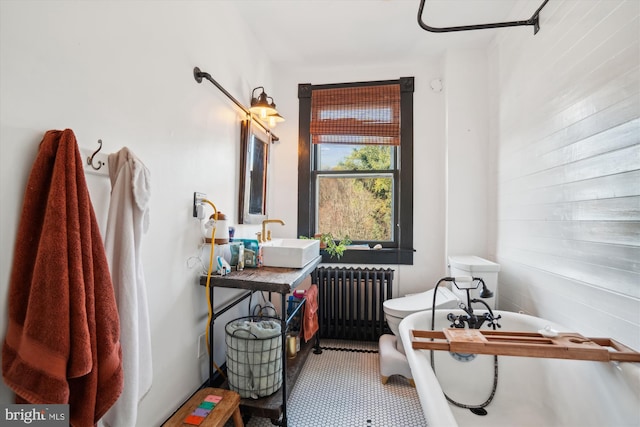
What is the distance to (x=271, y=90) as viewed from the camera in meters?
2.88

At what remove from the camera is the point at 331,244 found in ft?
8.81

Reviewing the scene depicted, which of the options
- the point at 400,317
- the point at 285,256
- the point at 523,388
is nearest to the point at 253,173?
the point at 285,256

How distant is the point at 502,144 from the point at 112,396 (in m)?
2.74

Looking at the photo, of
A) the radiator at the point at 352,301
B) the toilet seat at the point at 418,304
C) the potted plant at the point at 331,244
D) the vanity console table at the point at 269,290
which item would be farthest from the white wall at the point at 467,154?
the vanity console table at the point at 269,290

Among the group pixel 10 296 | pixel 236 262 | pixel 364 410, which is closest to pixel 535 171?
pixel 364 410

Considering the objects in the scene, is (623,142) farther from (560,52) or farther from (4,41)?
(4,41)

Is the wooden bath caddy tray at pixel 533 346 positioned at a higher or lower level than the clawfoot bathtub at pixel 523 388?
higher

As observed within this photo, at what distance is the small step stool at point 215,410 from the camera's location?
1.23 m

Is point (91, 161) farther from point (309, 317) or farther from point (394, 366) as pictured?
point (394, 366)

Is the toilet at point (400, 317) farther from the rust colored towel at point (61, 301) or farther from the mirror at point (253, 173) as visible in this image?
the rust colored towel at point (61, 301)

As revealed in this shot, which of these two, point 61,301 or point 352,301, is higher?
point 61,301

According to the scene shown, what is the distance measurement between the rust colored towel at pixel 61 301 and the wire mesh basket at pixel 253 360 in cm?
74

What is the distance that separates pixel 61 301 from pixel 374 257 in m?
2.35

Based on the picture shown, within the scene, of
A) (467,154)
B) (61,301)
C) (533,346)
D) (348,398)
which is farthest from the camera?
(467,154)
